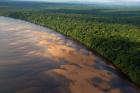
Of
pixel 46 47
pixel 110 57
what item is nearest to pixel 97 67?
pixel 110 57

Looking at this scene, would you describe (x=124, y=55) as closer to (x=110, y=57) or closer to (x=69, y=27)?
(x=110, y=57)

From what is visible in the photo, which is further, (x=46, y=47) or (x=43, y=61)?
(x=46, y=47)

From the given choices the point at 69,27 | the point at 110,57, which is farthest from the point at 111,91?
the point at 69,27

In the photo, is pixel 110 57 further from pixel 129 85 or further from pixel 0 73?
pixel 0 73

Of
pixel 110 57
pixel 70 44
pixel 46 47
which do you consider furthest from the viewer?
pixel 70 44

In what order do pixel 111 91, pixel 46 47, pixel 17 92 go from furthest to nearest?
pixel 46 47 → pixel 111 91 → pixel 17 92

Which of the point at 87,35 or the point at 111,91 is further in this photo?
the point at 87,35
